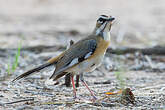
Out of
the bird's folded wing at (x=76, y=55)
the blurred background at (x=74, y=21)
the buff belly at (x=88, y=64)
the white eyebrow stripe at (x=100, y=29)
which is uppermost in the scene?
the blurred background at (x=74, y=21)

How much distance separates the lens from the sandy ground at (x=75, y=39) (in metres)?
5.84

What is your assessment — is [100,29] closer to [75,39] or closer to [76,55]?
[76,55]

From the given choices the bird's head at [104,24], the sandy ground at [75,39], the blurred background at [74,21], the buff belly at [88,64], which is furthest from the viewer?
the blurred background at [74,21]

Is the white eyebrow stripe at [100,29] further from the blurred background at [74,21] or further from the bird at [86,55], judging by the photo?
the blurred background at [74,21]

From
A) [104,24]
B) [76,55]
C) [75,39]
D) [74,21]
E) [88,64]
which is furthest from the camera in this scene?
[74,21]

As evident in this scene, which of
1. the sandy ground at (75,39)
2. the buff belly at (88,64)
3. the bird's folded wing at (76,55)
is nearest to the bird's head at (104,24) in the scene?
the bird's folded wing at (76,55)

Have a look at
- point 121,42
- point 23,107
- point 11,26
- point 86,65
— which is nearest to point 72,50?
point 86,65

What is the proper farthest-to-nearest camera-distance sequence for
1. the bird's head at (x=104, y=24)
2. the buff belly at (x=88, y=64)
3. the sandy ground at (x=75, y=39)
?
the bird's head at (x=104, y=24), the buff belly at (x=88, y=64), the sandy ground at (x=75, y=39)

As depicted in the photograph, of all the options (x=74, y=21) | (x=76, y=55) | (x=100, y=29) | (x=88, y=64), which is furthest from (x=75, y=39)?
(x=88, y=64)

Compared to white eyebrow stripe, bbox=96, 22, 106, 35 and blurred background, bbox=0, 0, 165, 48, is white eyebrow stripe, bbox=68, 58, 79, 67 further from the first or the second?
blurred background, bbox=0, 0, 165, 48

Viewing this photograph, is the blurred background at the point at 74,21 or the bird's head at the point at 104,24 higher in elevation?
the blurred background at the point at 74,21

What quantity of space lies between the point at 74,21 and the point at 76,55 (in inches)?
369

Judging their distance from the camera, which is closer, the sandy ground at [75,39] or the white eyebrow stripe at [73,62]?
the sandy ground at [75,39]

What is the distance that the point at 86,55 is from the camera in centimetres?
611
